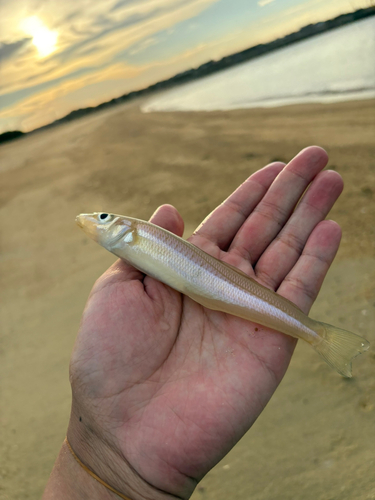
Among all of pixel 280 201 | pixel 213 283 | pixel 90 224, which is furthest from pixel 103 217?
pixel 280 201

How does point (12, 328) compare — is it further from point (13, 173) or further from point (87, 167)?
point (13, 173)

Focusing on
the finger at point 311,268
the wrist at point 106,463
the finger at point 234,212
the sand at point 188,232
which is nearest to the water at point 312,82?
the sand at point 188,232

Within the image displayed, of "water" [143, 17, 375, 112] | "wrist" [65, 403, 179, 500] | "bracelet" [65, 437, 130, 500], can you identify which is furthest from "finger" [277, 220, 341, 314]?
"water" [143, 17, 375, 112]

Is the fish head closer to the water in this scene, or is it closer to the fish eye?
the fish eye

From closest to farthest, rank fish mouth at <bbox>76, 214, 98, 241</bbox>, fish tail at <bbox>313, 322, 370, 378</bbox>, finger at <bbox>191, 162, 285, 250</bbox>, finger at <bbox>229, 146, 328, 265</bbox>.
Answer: fish tail at <bbox>313, 322, 370, 378</bbox>, fish mouth at <bbox>76, 214, 98, 241</bbox>, finger at <bbox>229, 146, 328, 265</bbox>, finger at <bbox>191, 162, 285, 250</bbox>

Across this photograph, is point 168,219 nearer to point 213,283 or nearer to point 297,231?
point 213,283

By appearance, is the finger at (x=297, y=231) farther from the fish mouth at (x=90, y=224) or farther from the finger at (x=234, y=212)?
the fish mouth at (x=90, y=224)

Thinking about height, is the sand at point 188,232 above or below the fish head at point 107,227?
below
